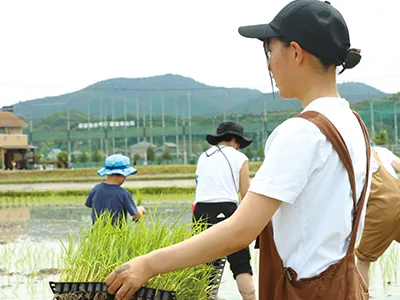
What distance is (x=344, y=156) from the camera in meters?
1.71

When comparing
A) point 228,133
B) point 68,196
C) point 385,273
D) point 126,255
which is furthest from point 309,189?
point 68,196

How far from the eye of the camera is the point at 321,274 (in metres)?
1.71

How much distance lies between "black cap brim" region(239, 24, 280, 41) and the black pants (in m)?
3.32

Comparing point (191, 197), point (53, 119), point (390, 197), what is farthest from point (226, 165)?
point (53, 119)

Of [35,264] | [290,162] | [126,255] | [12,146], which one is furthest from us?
[12,146]

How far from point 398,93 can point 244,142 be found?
9516cm

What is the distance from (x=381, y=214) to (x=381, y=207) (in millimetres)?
55

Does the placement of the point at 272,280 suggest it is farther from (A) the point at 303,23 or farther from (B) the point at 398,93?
(B) the point at 398,93

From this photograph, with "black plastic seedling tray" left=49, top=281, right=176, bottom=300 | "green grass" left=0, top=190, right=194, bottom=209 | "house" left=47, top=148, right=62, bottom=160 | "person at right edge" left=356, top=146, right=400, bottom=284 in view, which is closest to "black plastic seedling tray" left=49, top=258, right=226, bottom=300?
"black plastic seedling tray" left=49, top=281, right=176, bottom=300

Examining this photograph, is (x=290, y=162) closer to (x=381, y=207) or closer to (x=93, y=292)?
(x=93, y=292)

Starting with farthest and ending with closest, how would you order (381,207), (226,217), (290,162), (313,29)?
1. (226,217)
2. (381,207)
3. (313,29)
4. (290,162)

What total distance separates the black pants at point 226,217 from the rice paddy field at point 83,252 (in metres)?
0.19

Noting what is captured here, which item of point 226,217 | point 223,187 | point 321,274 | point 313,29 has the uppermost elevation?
point 313,29

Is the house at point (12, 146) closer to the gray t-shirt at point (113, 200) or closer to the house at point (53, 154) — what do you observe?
the house at point (53, 154)
